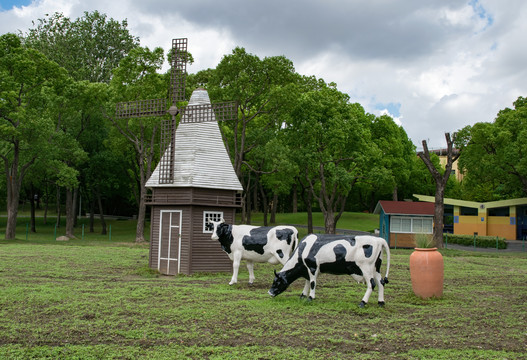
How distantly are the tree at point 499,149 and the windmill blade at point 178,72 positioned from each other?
24.4m

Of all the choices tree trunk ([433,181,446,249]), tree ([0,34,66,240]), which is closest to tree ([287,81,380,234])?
tree trunk ([433,181,446,249])

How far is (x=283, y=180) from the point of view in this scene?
4503 centimetres

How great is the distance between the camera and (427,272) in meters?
13.8

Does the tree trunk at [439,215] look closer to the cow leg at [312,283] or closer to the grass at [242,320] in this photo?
the grass at [242,320]

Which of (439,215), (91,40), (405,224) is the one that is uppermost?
(91,40)

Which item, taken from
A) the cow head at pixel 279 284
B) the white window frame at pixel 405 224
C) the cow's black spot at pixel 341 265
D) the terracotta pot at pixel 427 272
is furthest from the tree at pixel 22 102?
the terracotta pot at pixel 427 272

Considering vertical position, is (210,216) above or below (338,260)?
above

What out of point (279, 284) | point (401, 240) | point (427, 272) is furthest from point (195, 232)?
point (401, 240)

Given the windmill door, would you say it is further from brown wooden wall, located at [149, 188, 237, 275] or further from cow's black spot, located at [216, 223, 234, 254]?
cow's black spot, located at [216, 223, 234, 254]

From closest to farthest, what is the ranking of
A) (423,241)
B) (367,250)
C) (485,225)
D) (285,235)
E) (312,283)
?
(367,250), (312,283), (423,241), (285,235), (485,225)

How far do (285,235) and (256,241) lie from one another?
3.57 feet

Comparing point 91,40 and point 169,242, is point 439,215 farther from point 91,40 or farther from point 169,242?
point 91,40

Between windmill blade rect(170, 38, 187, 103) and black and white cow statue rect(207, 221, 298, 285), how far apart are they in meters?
7.60

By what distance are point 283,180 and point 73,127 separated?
19826 mm
